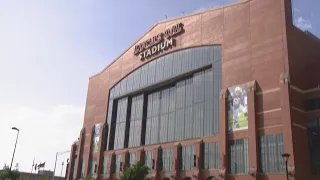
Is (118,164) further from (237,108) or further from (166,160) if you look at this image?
(237,108)

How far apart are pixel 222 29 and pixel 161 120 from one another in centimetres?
2047

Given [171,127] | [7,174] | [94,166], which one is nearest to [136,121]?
[171,127]

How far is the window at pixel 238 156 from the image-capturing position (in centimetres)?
4671

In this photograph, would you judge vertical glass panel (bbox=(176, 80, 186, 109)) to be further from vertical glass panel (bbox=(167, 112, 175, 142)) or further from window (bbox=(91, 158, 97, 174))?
window (bbox=(91, 158, 97, 174))

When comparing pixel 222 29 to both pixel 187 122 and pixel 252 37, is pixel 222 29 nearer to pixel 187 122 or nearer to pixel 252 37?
pixel 252 37

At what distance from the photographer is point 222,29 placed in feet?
183

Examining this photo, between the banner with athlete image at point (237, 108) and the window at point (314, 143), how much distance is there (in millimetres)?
8091

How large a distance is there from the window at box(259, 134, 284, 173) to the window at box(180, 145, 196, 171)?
1261 centimetres

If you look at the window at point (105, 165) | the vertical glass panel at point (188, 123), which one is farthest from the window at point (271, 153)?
the window at point (105, 165)

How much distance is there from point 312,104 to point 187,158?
67.1 feet

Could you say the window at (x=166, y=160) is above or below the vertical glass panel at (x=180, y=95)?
below

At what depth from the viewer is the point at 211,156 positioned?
51938 mm

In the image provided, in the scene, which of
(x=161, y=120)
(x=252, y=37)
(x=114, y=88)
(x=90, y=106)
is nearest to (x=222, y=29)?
(x=252, y=37)

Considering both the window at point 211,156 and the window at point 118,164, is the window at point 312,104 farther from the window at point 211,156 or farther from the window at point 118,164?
the window at point 118,164
